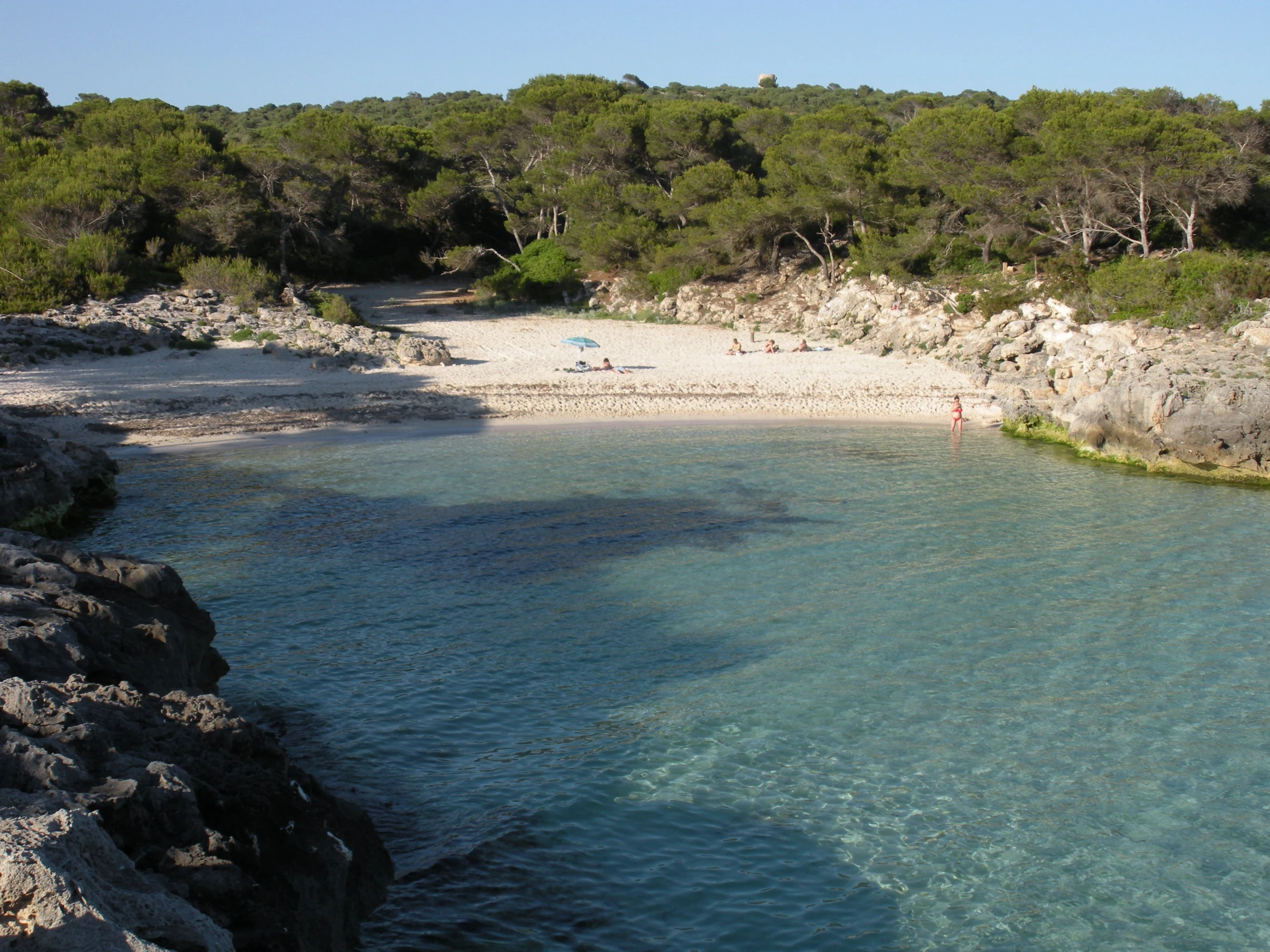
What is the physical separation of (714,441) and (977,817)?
49.7 feet

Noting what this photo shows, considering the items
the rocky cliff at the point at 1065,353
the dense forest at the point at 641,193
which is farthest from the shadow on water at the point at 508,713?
the dense forest at the point at 641,193

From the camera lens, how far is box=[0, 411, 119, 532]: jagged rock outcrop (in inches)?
560

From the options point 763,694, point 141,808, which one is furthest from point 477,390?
point 141,808

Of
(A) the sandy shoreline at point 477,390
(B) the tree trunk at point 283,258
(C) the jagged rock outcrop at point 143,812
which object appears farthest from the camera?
(B) the tree trunk at point 283,258

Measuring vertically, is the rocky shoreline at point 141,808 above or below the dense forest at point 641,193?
below

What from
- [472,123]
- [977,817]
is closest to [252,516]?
[977,817]

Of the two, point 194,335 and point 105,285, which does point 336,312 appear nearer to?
point 194,335

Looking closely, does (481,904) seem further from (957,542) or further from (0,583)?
(957,542)

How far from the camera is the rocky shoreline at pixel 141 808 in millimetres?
3688

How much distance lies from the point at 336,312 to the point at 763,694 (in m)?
25.4

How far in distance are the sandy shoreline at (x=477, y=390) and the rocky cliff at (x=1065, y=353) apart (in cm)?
132

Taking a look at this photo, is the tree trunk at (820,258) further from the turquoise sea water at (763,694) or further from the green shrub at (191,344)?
the green shrub at (191,344)

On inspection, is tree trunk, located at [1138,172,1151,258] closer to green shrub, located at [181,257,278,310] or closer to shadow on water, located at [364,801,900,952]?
green shrub, located at [181,257,278,310]

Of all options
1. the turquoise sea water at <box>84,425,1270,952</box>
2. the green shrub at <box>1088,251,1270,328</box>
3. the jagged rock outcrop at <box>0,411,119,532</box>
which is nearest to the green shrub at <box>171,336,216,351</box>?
the turquoise sea water at <box>84,425,1270,952</box>
